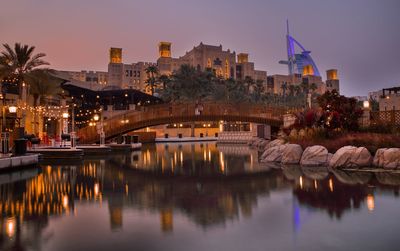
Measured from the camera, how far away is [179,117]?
3606cm

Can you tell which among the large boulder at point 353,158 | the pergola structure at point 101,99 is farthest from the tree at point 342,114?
the pergola structure at point 101,99

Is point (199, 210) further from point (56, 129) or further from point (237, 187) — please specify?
point (56, 129)

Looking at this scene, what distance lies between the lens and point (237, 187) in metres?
12.5

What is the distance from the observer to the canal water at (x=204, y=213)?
636cm

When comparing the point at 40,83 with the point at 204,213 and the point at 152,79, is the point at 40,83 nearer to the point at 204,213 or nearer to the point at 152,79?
the point at 204,213

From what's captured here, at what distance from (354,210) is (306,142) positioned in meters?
13.3

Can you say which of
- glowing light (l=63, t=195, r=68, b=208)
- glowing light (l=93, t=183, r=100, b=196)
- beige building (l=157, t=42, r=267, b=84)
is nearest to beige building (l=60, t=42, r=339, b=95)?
beige building (l=157, t=42, r=267, b=84)

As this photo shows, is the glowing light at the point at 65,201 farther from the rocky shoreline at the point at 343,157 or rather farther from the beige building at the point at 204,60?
the beige building at the point at 204,60

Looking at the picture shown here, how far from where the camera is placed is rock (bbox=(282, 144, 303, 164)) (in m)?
19.7

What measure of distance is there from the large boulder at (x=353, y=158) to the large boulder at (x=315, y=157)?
1035mm

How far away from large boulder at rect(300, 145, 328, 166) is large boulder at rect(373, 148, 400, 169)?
253 cm

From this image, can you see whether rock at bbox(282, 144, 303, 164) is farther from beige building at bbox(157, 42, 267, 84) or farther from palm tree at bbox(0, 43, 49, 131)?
beige building at bbox(157, 42, 267, 84)

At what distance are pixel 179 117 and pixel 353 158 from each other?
21653mm

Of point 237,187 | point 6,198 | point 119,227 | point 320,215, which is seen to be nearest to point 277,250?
point 320,215
